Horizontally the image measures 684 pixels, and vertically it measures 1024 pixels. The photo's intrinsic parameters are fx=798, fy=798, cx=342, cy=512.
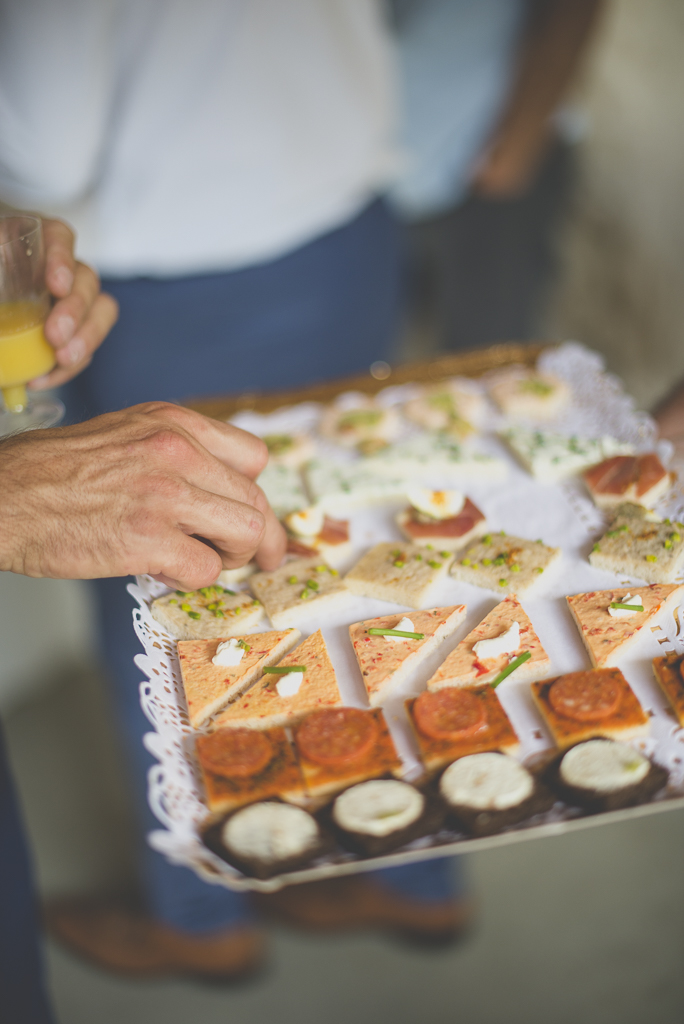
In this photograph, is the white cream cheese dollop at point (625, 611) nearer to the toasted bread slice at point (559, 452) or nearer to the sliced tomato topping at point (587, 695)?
the sliced tomato topping at point (587, 695)

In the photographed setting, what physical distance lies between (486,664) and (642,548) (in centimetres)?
41

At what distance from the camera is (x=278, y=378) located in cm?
267

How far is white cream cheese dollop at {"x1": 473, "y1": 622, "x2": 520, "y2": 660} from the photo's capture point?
134 cm

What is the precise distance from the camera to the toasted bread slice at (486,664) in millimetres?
1315

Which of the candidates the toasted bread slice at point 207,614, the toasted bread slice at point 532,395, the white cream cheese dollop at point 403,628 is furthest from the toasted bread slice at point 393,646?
the toasted bread slice at point 532,395

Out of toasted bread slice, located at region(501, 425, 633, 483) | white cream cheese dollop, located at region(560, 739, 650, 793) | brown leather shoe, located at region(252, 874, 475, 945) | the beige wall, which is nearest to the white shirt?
toasted bread slice, located at region(501, 425, 633, 483)

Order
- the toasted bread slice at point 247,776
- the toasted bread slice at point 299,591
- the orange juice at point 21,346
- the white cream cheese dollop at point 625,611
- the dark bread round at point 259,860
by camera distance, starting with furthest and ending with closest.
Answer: the orange juice at point 21,346 → the toasted bread slice at point 299,591 → the white cream cheese dollop at point 625,611 → the toasted bread slice at point 247,776 → the dark bread round at point 259,860

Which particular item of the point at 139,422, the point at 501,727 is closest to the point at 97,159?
the point at 139,422

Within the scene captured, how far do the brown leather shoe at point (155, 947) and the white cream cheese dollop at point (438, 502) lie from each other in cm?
155

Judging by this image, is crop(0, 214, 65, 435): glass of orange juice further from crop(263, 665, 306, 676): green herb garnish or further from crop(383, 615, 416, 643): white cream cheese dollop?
crop(383, 615, 416, 643): white cream cheese dollop

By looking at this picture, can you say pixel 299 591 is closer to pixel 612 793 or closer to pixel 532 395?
pixel 612 793

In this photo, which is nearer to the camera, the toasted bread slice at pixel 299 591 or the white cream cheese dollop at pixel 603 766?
the white cream cheese dollop at pixel 603 766

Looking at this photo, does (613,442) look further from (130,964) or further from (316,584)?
(130,964)

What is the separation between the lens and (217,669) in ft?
4.40
